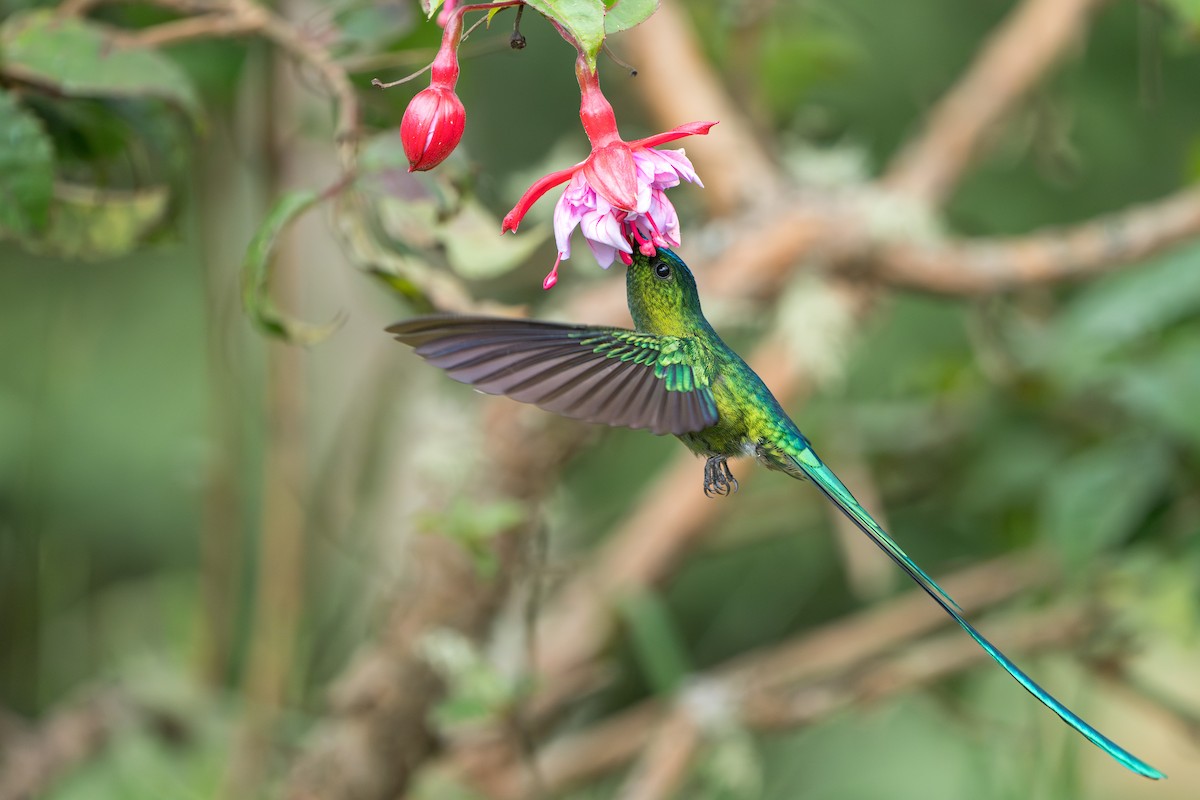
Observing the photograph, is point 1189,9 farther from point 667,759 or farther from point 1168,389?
point 667,759

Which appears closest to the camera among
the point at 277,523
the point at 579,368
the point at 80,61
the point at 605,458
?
the point at 579,368

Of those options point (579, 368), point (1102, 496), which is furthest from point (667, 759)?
point (579, 368)

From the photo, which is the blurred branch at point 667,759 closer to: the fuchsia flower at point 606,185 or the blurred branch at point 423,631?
the blurred branch at point 423,631

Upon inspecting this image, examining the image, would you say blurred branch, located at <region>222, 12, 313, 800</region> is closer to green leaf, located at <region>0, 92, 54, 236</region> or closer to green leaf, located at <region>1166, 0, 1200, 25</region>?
green leaf, located at <region>0, 92, 54, 236</region>

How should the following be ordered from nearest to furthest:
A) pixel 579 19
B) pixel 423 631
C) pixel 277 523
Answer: pixel 579 19 → pixel 423 631 → pixel 277 523

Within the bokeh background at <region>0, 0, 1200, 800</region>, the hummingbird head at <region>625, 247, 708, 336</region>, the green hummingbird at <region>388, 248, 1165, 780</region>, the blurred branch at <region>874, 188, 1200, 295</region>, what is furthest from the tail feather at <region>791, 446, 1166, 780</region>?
the blurred branch at <region>874, 188, 1200, 295</region>

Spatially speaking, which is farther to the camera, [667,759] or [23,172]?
[667,759]

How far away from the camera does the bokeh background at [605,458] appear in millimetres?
907

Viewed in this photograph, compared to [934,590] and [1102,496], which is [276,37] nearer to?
[934,590]

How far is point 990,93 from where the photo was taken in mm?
1439

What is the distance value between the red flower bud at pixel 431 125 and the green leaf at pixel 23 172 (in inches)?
10.5

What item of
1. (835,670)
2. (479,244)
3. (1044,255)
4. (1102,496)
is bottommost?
(835,670)

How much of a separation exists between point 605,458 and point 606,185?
1.30 m

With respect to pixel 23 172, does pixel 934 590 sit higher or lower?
lower
